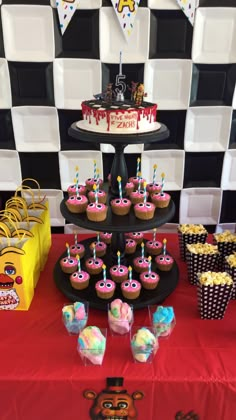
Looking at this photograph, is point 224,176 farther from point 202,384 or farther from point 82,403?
point 82,403

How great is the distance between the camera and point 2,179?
1899 mm

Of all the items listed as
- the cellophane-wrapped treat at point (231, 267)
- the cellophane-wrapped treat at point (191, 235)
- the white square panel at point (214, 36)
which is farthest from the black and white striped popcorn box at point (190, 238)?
the white square panel at point (214, 36)

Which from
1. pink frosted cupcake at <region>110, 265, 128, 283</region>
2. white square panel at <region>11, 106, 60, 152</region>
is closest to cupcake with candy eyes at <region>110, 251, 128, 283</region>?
pink frosted cupcake at <region>110, 265, 128, 283</region>

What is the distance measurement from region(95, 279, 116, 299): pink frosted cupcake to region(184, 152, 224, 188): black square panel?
828 mm

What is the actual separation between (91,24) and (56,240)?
998 mm

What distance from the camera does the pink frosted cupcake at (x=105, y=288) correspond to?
50.8 inches

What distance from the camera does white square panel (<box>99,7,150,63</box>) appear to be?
1597 millimetres

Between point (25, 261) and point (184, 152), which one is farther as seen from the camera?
point (184, 152)

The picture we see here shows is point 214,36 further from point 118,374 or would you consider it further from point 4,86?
point 118,374

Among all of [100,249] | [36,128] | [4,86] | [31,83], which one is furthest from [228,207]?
[4,86]

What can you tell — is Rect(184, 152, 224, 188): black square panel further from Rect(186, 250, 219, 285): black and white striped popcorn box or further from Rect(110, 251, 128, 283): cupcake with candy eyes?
Rect(110, 251, 128, 283): cupcake with candy eyes

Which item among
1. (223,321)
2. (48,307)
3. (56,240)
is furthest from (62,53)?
(223,321)

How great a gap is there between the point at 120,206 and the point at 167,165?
0.70 meters

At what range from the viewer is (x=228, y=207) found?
1983mm
